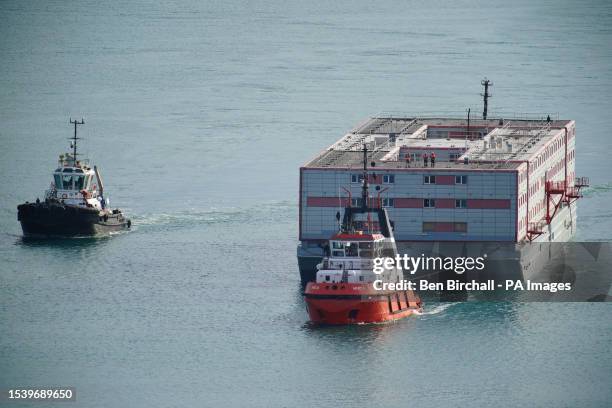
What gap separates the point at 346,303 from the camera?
133625mm

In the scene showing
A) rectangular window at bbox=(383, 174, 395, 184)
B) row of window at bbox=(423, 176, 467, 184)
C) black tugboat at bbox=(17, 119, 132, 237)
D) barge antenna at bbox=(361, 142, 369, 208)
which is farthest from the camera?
black tugboat at bbox=(17, 119, 132, 237)

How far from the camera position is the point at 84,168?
171 meters

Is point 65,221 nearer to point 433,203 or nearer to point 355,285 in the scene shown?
point 433,203

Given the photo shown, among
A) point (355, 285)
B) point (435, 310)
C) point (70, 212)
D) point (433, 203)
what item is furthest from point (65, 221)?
point (355, 285)

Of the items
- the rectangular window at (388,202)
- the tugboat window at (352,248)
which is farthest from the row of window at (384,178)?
the tugboat window at (352,248)

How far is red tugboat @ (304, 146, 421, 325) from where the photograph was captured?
13375cm

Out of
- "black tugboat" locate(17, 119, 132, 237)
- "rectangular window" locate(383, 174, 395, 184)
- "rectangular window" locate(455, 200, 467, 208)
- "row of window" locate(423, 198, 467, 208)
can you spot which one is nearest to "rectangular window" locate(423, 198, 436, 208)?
"row of window" locate(423, 198, 467, 208)

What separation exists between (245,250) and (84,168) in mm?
17844

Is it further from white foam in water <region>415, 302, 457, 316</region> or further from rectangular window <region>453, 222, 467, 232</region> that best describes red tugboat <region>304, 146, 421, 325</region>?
rectangular window <region>453, 222, 467, 232</region>

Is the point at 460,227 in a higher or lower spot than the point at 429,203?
lower

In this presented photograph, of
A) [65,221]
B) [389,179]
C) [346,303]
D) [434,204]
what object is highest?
[389,179]

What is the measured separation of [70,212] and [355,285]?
39.5 meters

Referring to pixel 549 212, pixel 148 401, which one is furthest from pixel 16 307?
pixel 549 212

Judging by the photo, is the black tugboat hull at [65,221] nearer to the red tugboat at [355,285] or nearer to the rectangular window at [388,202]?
the rectangular window at [388,202]
